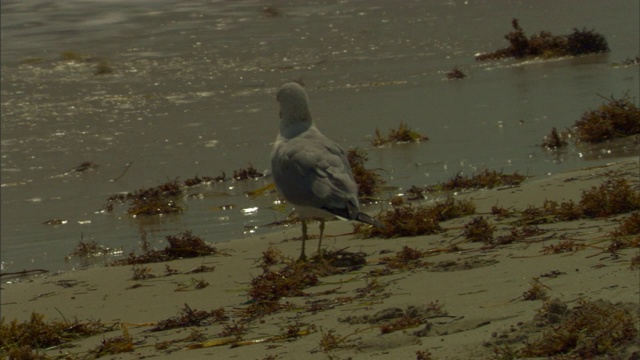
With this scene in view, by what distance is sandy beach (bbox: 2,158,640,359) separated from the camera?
191 inches

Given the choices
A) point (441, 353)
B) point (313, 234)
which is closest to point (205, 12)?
point (313, 234)

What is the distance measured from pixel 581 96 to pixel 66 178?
18.3 ft

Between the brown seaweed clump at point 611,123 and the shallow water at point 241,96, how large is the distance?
0.46ft

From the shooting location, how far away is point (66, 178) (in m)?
11.7

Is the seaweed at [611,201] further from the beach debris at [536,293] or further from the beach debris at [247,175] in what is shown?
the beach debris at [247,175]

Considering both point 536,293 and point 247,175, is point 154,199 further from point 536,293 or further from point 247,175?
point 536,293

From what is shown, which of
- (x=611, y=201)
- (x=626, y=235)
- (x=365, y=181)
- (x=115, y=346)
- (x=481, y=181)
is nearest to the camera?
(x=115, y=346)

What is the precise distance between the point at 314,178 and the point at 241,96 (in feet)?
27.7

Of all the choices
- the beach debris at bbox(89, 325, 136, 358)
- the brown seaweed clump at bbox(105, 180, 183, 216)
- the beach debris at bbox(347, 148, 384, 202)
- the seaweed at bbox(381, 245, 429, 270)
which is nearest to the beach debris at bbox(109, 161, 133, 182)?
the brown seaweed clump at bbox(105, 180, 183, 216)

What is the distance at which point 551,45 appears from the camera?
55.5 ft

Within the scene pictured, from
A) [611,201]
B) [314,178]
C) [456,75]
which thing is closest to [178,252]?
[314,178]

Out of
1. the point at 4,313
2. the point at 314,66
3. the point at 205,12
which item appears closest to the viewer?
the point at 4,313

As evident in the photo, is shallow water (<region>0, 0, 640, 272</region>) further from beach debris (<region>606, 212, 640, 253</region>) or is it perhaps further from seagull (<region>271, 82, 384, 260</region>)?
beach debris (<region>606, 212, 640, 253</region>)

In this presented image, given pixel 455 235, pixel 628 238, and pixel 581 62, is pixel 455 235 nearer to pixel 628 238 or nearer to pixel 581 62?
pixel 628 238
